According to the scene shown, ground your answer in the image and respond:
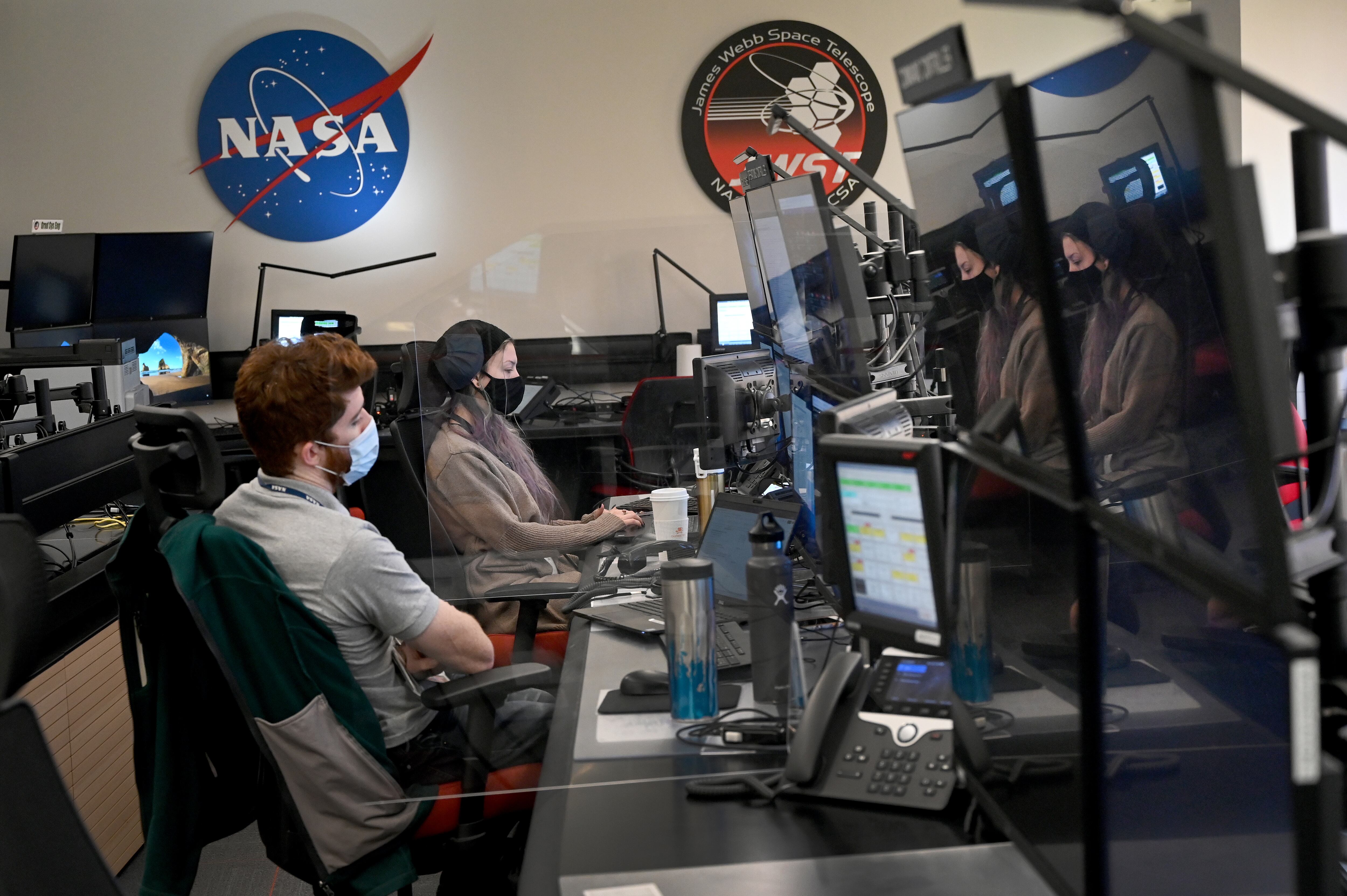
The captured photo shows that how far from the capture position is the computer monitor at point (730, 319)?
500 centimetres

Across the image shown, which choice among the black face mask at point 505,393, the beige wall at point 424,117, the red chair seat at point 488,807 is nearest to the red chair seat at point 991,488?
the red chair seat at point 488,807

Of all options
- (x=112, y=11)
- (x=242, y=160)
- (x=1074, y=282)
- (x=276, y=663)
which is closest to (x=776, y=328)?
(x=276, y=663)

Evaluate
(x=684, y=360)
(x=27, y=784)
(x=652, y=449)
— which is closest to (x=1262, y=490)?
(x=27, y=784)

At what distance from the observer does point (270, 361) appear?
1883 millimetres

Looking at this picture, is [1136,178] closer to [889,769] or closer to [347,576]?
[889,769]

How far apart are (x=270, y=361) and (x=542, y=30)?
423cm

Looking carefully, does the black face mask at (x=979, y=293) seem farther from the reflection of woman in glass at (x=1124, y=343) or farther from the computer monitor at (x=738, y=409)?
the computer monitor at (x=738, y=409)

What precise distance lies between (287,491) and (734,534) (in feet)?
2.63

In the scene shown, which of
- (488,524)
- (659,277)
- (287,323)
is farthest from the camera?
Answer: (287,323)

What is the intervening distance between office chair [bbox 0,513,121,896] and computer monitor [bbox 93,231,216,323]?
4586mm

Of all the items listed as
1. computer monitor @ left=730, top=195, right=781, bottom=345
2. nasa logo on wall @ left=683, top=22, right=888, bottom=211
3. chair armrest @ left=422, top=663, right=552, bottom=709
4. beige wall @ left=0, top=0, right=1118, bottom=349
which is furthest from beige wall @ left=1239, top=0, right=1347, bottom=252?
chair armrest @ left=422, top=663, right=552, bottom=709

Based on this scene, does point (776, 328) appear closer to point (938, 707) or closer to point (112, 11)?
point (938, 707)

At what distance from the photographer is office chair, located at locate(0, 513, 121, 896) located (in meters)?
0.78

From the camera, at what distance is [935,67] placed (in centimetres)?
86
